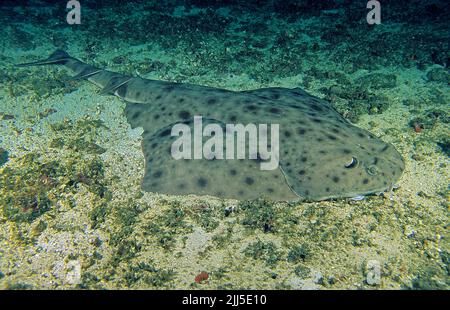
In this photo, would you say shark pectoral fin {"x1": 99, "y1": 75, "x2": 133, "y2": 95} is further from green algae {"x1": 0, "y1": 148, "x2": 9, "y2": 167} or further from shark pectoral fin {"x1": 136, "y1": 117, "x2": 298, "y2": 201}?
shark pectoral fin {"x1": 136, "y1": 117, "x2": 298, "y2": 201}

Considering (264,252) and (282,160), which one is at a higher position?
(282,160)

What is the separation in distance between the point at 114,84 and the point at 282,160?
4.85 meters

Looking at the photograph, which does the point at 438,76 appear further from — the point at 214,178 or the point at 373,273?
the point at 214,178

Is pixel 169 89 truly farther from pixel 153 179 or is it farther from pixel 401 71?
pixel 401 71

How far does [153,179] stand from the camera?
490cm

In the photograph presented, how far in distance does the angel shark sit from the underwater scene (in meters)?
0.02

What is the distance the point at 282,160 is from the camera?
470 centimetres

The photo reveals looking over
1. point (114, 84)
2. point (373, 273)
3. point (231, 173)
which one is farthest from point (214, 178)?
point (114, 84)

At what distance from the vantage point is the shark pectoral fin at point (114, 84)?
24.4ft

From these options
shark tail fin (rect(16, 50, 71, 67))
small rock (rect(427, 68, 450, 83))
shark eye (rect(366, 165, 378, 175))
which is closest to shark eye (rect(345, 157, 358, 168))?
shark eye (rect(366, 165, 378, 175))

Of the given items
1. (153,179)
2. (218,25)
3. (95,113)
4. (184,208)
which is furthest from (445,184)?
(218,25)

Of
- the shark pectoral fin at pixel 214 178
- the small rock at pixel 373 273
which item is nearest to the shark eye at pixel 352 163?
the shark pectoral fin at pixel 214 178
